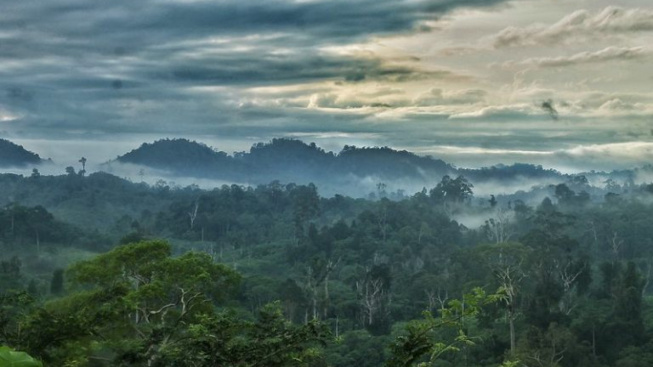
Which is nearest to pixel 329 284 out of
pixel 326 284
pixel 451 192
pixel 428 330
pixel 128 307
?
pixel 326 284

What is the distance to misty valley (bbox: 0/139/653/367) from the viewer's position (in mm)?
14422

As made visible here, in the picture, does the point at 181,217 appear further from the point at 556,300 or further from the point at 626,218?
the point at 556,300

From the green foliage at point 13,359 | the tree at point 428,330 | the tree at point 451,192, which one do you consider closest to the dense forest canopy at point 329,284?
the tree at point 428,330

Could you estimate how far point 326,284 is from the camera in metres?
66.9

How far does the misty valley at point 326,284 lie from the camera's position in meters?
14.4

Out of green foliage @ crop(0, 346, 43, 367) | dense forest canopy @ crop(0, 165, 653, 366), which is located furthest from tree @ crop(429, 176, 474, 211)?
green foliage @ crop(0, 346, 43, 367)

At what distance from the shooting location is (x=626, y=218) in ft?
308

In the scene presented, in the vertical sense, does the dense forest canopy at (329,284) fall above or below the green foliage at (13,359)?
below

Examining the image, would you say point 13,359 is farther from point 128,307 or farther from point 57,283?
point 57,283

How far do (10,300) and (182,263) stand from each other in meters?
7.47

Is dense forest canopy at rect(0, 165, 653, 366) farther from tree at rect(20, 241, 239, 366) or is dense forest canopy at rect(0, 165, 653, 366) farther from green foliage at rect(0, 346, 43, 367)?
green foliage at rect(0, 346, 43, 367)

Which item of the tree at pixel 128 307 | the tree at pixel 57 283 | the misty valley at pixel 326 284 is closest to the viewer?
the misty valley at pixel 326 284

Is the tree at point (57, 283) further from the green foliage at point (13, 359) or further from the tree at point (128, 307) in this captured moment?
the green foliage at point (13, 359)

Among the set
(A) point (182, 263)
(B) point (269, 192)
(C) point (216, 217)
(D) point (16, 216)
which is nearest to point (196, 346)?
(A) point (182, 263)
